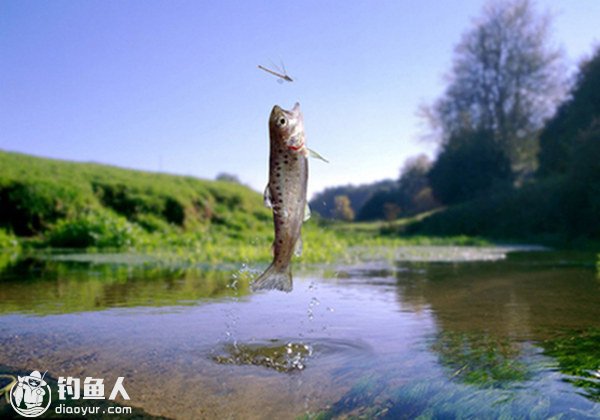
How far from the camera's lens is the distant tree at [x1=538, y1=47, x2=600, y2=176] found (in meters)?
28.3

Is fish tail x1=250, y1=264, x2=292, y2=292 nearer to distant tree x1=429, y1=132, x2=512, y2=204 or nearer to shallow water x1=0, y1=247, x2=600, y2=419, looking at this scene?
shallow water x1=0, y1=247, x2=600, y2=419

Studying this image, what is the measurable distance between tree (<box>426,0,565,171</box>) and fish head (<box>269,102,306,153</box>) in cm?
3419

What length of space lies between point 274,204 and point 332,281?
5.55 m

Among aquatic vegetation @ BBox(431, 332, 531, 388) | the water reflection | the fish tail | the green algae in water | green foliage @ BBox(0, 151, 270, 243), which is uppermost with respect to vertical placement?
green foliage @ BBox(0, 151, 270, 243)

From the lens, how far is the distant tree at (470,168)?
111ft

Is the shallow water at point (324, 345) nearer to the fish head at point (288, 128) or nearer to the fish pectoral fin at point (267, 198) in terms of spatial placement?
the fish pectoral fin at point (267, 198)

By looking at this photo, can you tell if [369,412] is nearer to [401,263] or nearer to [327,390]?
[327,390]

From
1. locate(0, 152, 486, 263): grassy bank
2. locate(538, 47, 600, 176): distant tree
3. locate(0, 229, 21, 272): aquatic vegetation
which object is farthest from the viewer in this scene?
locate(538, 47, 600, 176): distant tree

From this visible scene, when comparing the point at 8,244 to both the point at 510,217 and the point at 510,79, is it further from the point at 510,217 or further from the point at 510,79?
the point at 510,79

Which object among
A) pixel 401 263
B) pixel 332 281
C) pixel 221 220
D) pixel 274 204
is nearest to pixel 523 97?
pixel 221 220

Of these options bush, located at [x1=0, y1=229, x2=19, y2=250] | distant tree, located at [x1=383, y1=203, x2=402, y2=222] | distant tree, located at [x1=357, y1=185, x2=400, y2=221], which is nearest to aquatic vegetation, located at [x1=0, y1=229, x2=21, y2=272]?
bush, located at [x1=0, y1=229, x2=19, y2=250]

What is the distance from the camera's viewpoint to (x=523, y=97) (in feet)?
123

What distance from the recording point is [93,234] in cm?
1722

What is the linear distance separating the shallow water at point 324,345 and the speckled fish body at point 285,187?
25.2 inches
